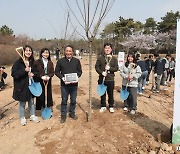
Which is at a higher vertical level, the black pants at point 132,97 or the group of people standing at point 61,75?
the group of people standing at point 61,75

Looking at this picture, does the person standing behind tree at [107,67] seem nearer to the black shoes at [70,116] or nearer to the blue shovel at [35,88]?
the black shoes at [70,116]

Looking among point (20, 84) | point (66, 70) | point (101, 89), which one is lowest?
point (101, 89)

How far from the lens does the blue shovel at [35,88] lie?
4666mm

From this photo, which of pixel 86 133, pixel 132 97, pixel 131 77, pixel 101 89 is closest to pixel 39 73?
pixel 101 89

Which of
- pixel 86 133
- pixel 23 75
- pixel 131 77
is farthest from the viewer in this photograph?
pixel 131 77

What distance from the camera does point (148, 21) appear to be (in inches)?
1887

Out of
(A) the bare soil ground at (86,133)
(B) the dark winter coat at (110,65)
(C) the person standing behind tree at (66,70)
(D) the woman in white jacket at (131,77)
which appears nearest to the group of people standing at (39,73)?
(C) the person standing behind tree at (66,70)

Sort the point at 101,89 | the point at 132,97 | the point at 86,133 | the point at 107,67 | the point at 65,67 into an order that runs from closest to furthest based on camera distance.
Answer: the point at 86,133 → the point at 65,67 → the point at 107,67 → the point at 101,89 → the point at 132,97

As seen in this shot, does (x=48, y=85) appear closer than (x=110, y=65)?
Yes

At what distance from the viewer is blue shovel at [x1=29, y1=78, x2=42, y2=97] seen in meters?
4.67

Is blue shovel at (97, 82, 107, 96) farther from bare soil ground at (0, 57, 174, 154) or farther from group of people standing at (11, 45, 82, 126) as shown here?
group of people standing at (11, 45, 82, 126)

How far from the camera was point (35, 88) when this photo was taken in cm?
472

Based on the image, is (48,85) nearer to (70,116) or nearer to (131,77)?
(70,116)

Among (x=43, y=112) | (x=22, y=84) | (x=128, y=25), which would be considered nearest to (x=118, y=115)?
(x=43, y=112)
